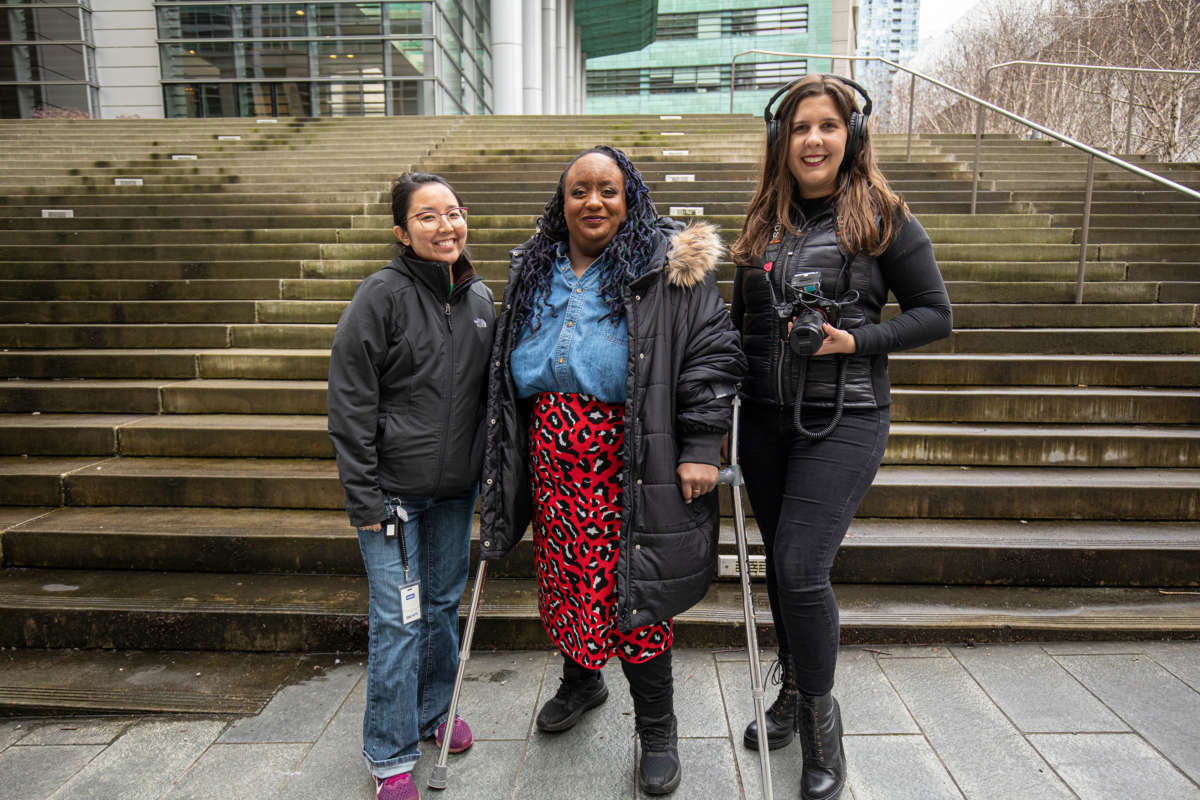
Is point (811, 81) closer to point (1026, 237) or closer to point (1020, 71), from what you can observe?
point (1026, 237)

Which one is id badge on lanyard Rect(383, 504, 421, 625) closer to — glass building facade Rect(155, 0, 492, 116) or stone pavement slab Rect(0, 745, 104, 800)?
stone pavement slab Rect(0, 745, 104, 800)

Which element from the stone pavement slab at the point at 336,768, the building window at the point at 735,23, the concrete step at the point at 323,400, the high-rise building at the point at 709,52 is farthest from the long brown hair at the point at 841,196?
the building window at the point at 735,23

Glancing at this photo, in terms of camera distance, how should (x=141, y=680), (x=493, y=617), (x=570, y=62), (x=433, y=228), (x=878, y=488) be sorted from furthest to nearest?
(x=570, y=62)
(x=878, y=488)
(x=493, y=617)
(x=141, y=680)
(x=433, y=228)

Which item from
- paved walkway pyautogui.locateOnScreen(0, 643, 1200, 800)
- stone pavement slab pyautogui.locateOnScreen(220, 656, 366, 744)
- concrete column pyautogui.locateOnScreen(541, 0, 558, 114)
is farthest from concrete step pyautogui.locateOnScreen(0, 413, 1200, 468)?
concrete column pyautogui.locateOnScreen(541, 0, 558, 114)

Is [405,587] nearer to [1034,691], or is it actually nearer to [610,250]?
[610,250]

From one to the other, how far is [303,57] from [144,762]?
61.9 ft

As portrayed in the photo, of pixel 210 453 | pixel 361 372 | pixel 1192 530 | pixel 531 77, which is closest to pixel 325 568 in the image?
pixel 210 453

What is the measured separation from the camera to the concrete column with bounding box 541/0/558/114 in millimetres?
25219

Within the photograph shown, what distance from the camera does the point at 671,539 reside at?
82.3 inches

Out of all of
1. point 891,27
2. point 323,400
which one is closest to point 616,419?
point 323,400

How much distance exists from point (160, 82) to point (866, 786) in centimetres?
2171

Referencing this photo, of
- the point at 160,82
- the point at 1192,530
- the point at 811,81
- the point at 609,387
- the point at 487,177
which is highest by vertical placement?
the point at 160,82

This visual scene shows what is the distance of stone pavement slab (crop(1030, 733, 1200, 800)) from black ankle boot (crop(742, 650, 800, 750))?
2.78 ft

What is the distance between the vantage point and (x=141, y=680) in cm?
298
